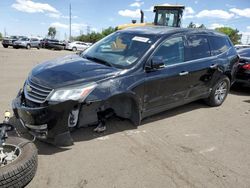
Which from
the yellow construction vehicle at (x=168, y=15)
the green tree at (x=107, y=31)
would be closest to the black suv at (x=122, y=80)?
the yellow construction vehicle at (x=168, y=15)

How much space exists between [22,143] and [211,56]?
4.37 metres

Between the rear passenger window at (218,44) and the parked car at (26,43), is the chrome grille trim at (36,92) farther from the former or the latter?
the parked car at (26,43)

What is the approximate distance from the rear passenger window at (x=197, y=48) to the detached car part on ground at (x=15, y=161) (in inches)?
135

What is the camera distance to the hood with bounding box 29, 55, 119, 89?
3855 millimetres

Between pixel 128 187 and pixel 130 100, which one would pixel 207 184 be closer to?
pixel 128 187

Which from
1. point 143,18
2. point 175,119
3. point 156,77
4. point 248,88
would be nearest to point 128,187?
point 156,77

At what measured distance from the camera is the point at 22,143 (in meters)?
3.29

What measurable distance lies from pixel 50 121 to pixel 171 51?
2.57 m

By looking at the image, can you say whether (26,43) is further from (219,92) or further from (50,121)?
(50,121)

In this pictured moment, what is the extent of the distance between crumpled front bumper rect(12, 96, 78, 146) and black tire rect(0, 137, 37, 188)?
0.39 m

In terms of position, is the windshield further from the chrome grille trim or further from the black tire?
the black tire

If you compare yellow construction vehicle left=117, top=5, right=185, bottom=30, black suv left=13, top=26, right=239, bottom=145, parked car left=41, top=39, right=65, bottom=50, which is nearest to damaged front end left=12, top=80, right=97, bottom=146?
black suv left=13, top=26, right=239, bottom=145

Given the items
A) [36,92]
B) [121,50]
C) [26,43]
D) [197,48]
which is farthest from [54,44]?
[36,92]

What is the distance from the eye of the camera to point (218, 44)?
635cm
